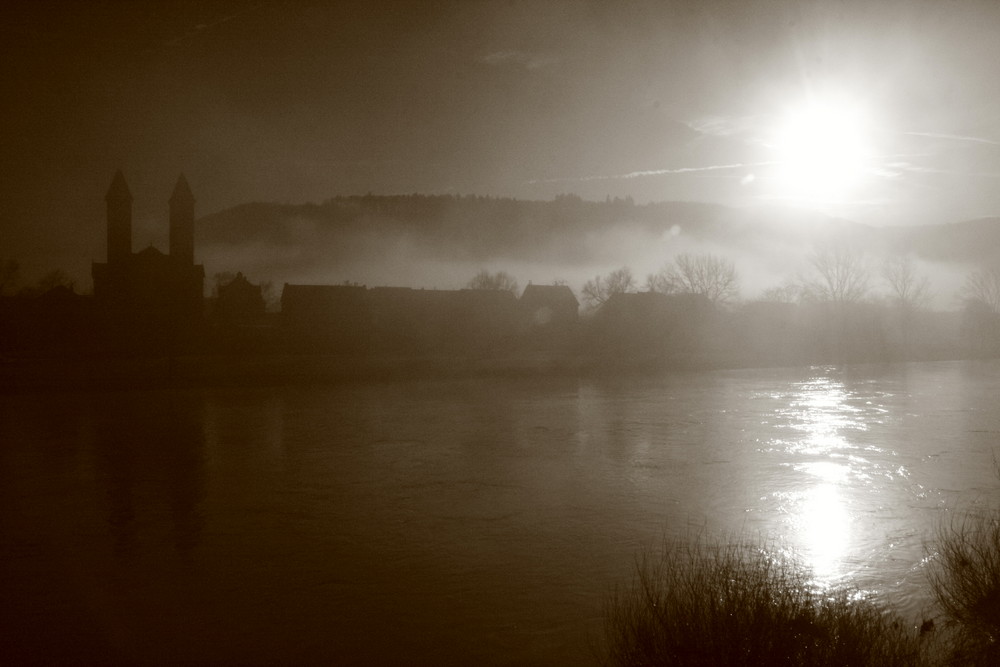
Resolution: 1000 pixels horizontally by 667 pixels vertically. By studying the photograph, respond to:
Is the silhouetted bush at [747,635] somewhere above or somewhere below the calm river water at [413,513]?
above

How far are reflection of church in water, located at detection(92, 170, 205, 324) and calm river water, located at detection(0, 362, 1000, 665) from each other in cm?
2003

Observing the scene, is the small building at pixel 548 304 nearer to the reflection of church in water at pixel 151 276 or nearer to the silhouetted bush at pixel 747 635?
the reflection of church in water at pixel 151 276

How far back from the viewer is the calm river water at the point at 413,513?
9.64 metres

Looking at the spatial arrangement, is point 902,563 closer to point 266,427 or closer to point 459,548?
point 459,548

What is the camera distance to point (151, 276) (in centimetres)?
5262

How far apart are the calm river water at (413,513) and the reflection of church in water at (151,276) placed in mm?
20033

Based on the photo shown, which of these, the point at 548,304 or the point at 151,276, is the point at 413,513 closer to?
the point at 151,276

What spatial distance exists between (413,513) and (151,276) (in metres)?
43.1

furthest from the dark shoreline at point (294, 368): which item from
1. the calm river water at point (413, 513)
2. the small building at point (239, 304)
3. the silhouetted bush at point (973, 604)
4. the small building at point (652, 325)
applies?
the silhouetted bush at point (973, 604)

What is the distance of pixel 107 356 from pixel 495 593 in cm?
4235

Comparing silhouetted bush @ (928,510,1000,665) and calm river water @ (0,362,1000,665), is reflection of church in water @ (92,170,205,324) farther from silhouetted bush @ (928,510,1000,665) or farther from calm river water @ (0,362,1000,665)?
silhouetted bush @ (928,510,1000,665)

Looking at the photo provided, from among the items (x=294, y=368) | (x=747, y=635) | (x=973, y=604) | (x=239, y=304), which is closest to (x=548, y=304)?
(x=239, y=304)

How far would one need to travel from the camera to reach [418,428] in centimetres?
2664

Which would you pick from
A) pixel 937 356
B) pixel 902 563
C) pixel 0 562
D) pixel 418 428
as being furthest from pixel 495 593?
pixel 937 356
